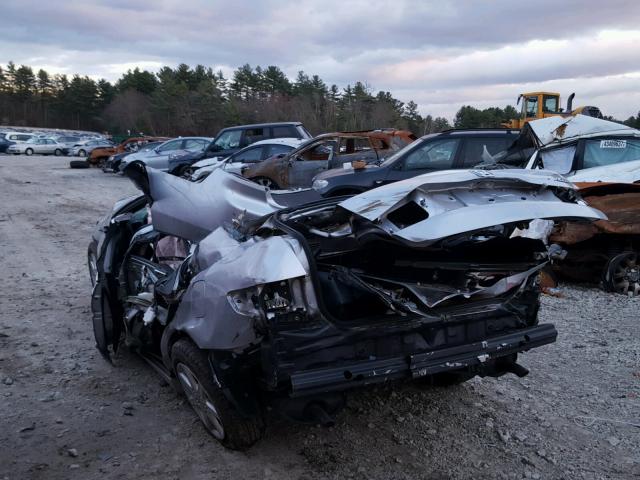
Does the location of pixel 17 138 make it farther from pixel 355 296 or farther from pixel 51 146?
pixel 355 296

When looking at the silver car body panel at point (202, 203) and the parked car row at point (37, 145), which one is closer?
the silver car body panel at point (202, 203)

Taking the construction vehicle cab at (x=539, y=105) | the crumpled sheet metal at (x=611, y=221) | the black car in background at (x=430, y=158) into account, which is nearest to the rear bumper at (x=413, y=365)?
the crumpled sheet metal at (x=611, y=221)

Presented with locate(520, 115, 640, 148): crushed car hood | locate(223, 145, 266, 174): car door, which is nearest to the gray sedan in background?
locate(223, 145, 266, 174): car door

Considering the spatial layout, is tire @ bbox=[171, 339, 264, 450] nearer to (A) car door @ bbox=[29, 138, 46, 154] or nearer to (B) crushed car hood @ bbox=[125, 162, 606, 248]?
(B) crushed car hood @ bbox=[125, 162, 606, 248]

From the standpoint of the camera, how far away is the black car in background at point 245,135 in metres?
16.8

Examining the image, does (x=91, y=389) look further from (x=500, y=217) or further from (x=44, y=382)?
(x=500, y=217)

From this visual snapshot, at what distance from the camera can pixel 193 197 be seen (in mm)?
3816

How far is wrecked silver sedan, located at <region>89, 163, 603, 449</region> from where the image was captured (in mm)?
2684

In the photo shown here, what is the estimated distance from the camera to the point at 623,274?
258 inches

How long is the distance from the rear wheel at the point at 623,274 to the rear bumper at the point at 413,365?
3.92 metres

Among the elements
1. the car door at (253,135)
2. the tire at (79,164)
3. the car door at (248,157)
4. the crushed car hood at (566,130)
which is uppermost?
the crushed car hood at (566,130)

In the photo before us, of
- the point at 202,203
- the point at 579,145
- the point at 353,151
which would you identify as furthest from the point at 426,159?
the point at 202,203

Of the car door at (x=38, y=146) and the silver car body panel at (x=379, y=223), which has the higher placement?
the silver car body panel at (x=379, y=223)

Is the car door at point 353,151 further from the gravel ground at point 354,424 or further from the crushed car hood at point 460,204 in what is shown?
the crushed car hood at point 460,204
